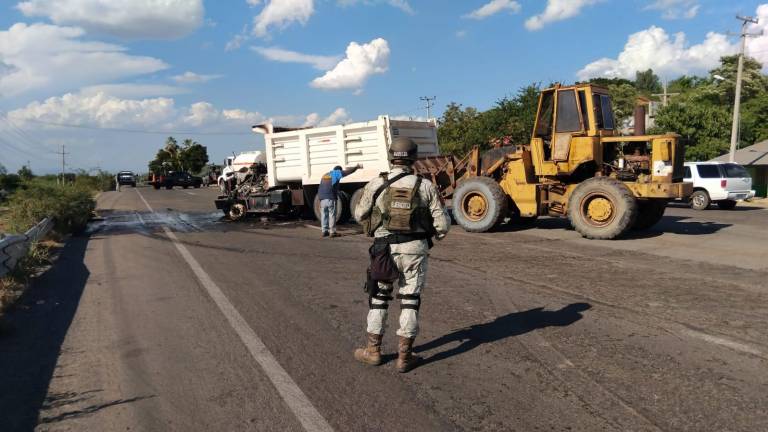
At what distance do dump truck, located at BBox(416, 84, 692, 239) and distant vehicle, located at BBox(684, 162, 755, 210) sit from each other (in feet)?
26.5

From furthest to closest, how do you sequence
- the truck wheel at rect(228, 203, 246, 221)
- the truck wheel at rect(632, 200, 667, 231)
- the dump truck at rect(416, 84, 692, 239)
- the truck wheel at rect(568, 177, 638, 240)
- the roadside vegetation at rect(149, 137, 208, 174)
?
the roadside vegetation at rect(149, 137, 208, 174) < the truck wheel at rect(228, 203, 246, 221) < the truck wheel at rect(632, 200, 667, 231) < the dump truck at rect(416, 84, 692, 239) < the truck wheel at rect(568, 177, 638, 240)

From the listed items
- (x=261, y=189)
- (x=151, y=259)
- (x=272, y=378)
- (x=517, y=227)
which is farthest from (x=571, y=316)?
(x=261, y=189)

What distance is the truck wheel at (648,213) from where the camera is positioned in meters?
11.8

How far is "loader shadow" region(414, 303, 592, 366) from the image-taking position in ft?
15.6

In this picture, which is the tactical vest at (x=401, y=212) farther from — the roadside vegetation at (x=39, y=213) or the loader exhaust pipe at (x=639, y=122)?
the loader exhaust pipe at (x=639, y=122)

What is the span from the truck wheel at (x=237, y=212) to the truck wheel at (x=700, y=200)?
14.4 metres

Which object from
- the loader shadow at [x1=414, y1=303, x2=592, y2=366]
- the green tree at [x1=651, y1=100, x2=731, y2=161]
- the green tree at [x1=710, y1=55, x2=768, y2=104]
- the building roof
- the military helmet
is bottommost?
the loader shadow at [x1=414, y1=303, x2=592, y2=366]

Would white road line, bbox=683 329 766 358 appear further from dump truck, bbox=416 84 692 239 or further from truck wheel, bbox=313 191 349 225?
truck wheel, bbox=313 191 349 225

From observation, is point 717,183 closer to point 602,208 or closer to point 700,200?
point 700,200

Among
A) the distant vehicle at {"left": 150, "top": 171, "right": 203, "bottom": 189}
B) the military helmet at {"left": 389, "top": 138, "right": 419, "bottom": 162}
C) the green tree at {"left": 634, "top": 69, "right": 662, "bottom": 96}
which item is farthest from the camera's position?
the green tree at {"left": 634, "top": 69, "right": 662, "bottom": 96}

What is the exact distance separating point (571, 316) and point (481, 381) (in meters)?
1.97

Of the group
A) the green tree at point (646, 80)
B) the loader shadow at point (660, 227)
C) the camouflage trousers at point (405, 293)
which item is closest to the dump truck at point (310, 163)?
the loader shadow at point (660, 227)

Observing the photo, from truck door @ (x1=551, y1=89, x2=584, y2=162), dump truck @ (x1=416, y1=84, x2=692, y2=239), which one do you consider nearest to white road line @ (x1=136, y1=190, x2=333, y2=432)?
dump truck @ (x1=416, y1=84, x2=692, y2=239)

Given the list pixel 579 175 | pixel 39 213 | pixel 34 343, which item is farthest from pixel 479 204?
pixel 39 213
